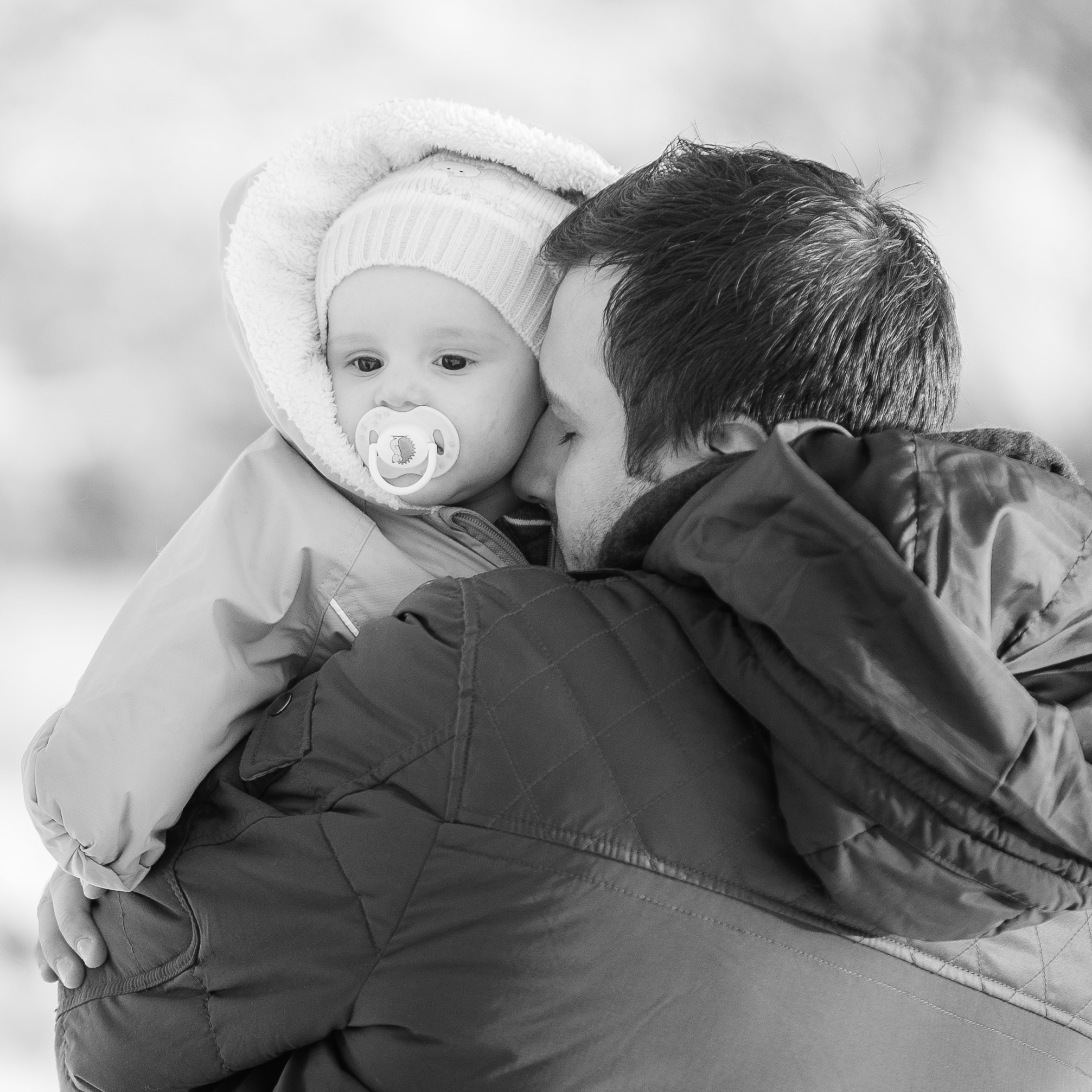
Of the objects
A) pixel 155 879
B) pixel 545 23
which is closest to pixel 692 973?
pixel 155 879

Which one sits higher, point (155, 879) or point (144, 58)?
point (144, 58)

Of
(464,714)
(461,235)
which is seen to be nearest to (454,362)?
(461,235)

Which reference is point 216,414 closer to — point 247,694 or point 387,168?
point 387,168

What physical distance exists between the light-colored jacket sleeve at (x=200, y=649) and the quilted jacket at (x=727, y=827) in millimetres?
120

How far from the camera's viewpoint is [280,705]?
979mm

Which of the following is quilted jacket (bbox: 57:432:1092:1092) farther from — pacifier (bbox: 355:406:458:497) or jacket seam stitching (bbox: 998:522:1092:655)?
pacifier (bbox: 355:406:458:497)

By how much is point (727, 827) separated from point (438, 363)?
1.85ft

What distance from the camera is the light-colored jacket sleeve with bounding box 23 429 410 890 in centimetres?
94

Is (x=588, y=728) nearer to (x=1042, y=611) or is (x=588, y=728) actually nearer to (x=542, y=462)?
(x=1042, y=611)

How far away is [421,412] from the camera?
1.13m

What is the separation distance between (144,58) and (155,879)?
4.81 ft

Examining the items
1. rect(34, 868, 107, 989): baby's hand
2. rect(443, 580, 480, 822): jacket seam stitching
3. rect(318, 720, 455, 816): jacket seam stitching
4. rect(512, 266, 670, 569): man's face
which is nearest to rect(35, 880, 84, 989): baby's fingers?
rect(34, 868, 107, 989): baby's hand

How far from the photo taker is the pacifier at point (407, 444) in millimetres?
1128

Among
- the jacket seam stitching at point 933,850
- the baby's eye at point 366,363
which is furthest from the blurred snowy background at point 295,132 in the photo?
the jacket seam stitching at point 933,850
